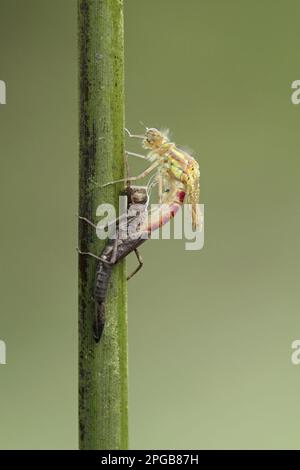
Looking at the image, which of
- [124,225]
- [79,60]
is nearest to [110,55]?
[79,60]

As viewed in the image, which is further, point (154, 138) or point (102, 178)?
point (154, 138)

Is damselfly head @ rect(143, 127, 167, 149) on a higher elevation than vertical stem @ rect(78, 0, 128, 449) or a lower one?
higher

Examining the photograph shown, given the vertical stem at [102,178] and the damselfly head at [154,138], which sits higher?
the damselfly head at [154,138]

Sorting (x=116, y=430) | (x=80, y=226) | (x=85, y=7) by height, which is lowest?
(x=116, y=430)

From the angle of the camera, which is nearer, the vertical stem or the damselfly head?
the vertical stem

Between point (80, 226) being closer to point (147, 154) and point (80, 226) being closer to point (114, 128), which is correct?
point (114, 128)
